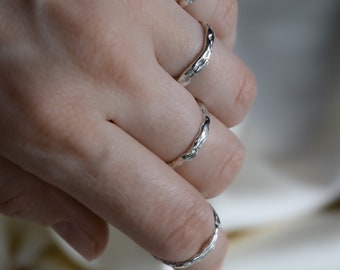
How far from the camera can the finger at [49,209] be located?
786 millimetres

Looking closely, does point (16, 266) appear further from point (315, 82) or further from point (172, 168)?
point (315, 82)

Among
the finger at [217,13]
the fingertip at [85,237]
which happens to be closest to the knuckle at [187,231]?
the fingertip at [85,237]

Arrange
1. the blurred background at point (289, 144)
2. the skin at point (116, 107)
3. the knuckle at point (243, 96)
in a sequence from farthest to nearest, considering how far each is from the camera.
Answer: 1. the blurred background at point (289, 144)
2. the knuckle at point (243, 96)
3. the skin at point (116, 107)

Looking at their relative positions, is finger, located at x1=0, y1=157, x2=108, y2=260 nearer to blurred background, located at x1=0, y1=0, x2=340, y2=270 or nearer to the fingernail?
the fingernail

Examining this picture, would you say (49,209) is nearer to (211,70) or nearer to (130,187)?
(130,187)

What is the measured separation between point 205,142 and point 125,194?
Answer: 113 millimetres

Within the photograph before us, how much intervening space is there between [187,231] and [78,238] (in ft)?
0.56

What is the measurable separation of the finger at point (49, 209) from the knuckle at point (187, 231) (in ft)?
0.40

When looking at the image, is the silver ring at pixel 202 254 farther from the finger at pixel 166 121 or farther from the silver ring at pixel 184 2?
the silver ring at pixel 184 2

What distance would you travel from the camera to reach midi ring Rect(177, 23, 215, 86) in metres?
0.72

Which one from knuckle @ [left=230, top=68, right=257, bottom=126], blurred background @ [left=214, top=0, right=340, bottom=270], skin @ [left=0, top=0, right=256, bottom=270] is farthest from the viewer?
blurred background @ [left=214, top=0, right=340, bottom=270]

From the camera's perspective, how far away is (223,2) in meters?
0.78

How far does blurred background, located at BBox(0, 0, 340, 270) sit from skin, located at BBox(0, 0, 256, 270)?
24 centimetres

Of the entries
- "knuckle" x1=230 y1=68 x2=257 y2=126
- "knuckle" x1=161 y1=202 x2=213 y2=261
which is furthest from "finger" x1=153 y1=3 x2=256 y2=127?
"knuckle" x1=161 y1=202 x2=213 y2=261
